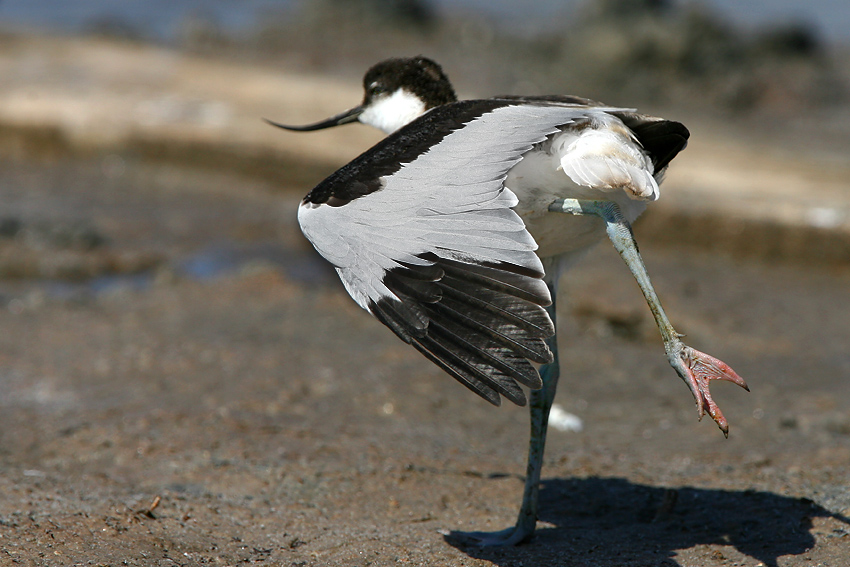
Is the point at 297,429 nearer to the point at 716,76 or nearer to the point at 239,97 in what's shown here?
the point at 239,97

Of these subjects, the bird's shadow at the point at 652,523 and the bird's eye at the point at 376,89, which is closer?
the bird's shadow at the point at 652,523

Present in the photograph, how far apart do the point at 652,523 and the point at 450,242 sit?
4.17 ft

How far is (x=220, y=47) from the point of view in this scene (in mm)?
11898

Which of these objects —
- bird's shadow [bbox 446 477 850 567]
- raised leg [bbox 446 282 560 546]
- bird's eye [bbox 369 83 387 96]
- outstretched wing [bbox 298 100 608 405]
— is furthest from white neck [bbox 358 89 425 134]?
bird's shadow [bbox 446 477 850 567]

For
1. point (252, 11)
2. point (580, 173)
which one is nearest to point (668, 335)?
point (580, 173)

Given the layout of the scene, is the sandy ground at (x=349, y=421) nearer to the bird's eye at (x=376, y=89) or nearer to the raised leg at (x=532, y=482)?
the raised leg at (x=532, y=482)

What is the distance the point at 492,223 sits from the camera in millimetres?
2344

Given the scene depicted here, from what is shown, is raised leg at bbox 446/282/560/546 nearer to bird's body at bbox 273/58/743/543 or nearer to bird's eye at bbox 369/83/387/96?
bird's body at bbox 273/58/743/543

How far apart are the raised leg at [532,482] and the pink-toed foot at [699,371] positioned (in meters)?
0.44

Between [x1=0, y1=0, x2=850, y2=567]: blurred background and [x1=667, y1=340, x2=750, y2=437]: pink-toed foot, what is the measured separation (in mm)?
534

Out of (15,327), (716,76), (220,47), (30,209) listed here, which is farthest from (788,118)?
(15,327)

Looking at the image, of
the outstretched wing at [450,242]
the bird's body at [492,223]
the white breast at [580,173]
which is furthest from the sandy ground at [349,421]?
the white breast at [580,173]

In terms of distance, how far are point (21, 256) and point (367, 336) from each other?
7.87 feet

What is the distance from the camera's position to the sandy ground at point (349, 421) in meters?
2.84
